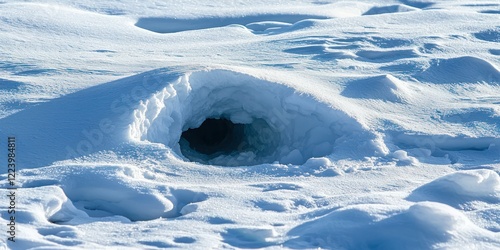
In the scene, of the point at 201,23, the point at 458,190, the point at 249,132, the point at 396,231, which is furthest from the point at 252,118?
the point at 201,23

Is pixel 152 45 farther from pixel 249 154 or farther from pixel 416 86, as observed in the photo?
pixel 416 86

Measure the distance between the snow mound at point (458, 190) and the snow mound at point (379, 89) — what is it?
1.78 m

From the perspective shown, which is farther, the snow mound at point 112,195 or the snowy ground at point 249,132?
the snow mound at point 112,195

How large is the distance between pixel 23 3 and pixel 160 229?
6.09 m

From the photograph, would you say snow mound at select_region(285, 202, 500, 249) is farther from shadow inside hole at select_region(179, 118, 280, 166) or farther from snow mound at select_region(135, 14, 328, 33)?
snow mound at select_region(135, 14, 328, 33)

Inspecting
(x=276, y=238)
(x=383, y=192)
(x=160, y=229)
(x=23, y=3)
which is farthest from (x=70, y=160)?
(x=23, y=3)

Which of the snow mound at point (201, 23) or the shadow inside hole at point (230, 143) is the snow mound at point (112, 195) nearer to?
the shadow inside hole at point (230, 143)

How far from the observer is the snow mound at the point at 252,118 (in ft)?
16.5

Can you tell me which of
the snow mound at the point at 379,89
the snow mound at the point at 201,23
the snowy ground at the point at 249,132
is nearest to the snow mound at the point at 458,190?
the snowy ground at the point at 249,132

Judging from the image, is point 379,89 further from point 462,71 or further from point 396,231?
point 396,231

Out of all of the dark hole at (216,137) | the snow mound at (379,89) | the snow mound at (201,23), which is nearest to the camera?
the snow mound at (379,89)

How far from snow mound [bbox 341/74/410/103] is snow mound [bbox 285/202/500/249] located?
2363 mm

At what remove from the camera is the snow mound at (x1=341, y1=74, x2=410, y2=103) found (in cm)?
575

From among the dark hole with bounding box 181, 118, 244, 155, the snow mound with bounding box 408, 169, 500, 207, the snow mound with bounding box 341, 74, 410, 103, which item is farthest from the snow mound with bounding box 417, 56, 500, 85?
the snow mound with bounding box 408, 169, 500, 207
